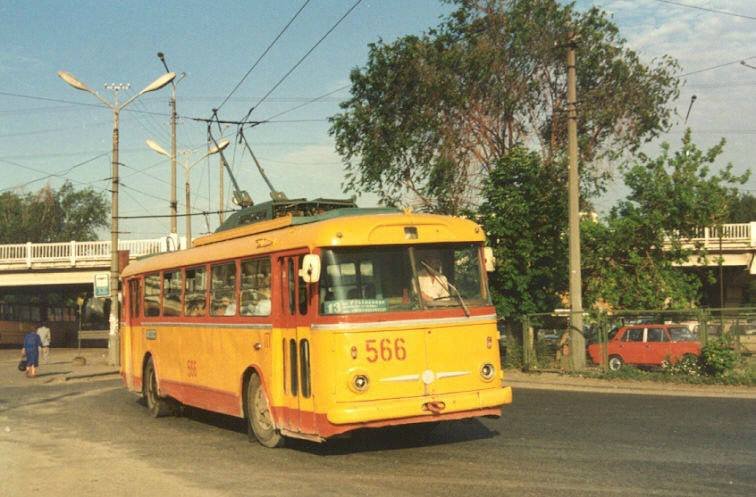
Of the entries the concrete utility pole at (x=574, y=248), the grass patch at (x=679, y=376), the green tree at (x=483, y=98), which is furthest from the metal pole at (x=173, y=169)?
the grass patch at (x=679, y=376)

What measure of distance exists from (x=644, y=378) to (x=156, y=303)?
11147mm

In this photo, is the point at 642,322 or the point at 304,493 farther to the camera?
the point at 642,322

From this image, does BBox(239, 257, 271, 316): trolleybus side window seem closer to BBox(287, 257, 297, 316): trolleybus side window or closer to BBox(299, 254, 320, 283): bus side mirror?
BBox(287, 257, 297, 316): trolleybus side window

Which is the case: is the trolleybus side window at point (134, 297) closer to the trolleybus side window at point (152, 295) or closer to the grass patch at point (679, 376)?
the trolleybus side window at point (152, 295)

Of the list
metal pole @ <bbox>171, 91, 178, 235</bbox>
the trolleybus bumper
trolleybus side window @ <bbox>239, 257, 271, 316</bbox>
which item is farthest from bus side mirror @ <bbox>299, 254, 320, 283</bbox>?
metal pole @ <bbox>171, 91, 178, 235</bbox>

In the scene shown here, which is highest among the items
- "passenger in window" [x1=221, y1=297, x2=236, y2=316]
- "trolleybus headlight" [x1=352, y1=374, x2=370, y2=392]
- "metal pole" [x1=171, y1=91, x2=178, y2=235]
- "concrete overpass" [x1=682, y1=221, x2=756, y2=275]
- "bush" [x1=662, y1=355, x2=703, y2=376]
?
"metal pole" [x1=171, y1=91, x2=178, y2=235]

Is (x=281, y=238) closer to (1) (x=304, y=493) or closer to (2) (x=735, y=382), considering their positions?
(1) (x=304, y=493)

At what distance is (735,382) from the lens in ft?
64.6

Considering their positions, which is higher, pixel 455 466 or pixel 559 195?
pixel 559 195

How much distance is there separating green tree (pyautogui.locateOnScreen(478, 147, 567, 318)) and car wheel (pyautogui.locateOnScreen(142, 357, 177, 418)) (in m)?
11.6

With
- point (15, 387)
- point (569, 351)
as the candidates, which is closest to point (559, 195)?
point (569, 351)

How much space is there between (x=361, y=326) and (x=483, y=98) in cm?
2413

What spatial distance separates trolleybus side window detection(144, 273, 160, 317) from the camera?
16.1 meters

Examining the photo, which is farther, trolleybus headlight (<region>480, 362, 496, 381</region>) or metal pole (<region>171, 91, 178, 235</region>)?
metal pole (<region>171, 91, 178, 235</region>)
